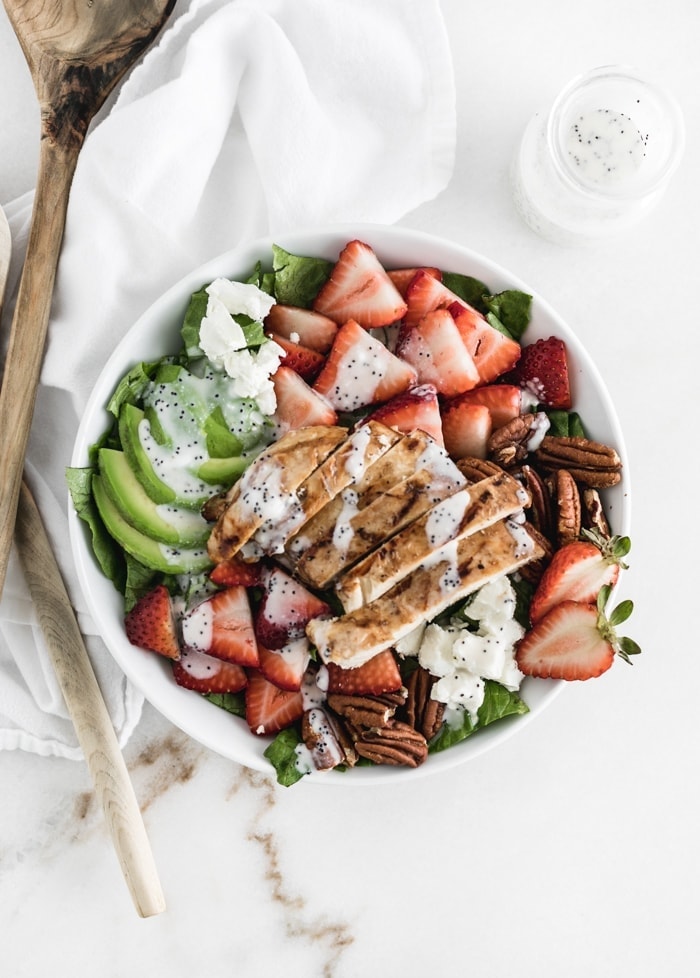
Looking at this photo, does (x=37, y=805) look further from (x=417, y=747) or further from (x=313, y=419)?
(x=313, y=419)

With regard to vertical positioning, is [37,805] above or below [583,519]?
below

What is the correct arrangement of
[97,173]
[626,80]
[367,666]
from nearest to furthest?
[367,666] < [97,173] < [626,80]

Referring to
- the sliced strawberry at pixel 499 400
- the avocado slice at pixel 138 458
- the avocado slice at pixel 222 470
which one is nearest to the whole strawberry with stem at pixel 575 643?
the sliced strawberry at pixel 499 400

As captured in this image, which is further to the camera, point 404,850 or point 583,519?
point 404,850

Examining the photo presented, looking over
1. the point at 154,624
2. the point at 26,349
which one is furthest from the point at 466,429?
the point at 26,349

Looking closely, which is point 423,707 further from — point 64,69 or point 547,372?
point 64,69

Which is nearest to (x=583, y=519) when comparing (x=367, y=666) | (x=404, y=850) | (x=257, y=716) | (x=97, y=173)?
(x=367, y=666)

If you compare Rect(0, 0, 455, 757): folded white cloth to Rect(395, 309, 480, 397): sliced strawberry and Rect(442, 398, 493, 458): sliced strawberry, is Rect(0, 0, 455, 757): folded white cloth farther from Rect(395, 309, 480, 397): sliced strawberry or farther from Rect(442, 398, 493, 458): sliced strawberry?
Rect(442, 398, 493, 458): sliced strawberry
